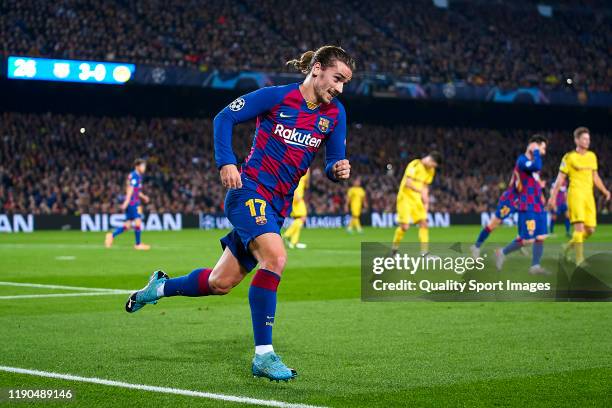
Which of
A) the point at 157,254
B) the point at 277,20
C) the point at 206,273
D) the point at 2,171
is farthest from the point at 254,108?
the point at 277,20

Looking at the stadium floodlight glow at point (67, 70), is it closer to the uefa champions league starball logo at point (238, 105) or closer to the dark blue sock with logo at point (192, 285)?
the dark blue sock with logo at point (192, 285)

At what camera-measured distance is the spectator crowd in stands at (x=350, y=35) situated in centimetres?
3909

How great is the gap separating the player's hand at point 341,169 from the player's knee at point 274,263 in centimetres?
76

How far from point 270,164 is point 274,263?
737 mm

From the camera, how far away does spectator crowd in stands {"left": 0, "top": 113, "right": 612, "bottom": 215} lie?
3806 cm

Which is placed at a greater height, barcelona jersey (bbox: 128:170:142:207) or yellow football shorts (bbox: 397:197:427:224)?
barcelona jersey (bbox: 128:170:142:207)

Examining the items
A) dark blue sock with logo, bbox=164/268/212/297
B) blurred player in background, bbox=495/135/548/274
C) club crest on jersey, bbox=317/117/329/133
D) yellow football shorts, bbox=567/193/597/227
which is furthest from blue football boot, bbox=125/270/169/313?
yellow football shorts, bbox=567/193/597/227

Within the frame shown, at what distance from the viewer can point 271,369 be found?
6168mm

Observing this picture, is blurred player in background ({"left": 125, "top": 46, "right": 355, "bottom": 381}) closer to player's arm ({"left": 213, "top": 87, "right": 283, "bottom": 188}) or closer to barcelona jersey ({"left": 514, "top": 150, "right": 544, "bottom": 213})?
player's arm ({"left": 213, "top": 87, "right": 283, "bottom": 188})

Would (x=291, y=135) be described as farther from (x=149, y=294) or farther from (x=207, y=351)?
(x=207, y=351)

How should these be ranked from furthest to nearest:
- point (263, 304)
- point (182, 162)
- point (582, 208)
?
1. point (182, 162)
2. point (582, 208)
3. point (263, 304)

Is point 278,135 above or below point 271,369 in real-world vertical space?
above

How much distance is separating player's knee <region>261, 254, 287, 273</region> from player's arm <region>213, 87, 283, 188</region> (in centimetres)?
55

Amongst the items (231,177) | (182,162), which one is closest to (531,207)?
(231,177)
